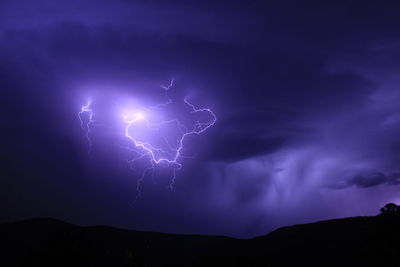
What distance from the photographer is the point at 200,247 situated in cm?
2731

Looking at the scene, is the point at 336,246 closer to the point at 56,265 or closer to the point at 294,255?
the point at 294,255

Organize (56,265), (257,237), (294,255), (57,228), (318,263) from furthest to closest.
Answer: (257,237)
(57,228)
(294,255)
(318,263)
(56,265)

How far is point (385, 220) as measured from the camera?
2662 cm

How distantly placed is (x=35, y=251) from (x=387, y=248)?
82.1 ft

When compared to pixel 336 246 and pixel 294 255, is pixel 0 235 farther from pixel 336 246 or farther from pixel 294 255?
pixel 336 246

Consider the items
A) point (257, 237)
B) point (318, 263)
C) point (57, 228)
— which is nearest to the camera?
point (318, 263)

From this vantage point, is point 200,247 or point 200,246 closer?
point 200,247

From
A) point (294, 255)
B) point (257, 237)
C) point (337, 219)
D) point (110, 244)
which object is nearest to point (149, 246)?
point (110, 244)

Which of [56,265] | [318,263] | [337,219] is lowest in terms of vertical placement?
[318,263]

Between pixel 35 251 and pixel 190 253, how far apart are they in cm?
1162

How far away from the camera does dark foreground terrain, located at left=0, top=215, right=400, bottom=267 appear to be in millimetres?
22000

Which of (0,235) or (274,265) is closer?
(274,265)

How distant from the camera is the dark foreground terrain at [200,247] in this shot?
22.0 meters

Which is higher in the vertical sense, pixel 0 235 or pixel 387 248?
pixel 0 235
